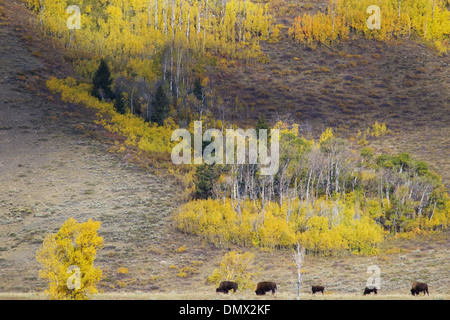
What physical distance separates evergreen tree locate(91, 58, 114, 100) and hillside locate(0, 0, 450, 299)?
4.24 m

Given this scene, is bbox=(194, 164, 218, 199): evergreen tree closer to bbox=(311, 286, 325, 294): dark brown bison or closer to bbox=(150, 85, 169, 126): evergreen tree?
bbox=(150, 85, 169, 126): evergreen tree

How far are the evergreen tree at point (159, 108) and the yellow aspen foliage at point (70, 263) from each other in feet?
160

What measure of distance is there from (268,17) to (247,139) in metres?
58.0

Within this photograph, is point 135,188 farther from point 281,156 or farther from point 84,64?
point 84,64

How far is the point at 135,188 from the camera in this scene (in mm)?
57719

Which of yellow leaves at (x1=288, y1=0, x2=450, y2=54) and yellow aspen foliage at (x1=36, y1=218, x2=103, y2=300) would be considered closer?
yellow aspen foliage at (x1=36, y1=218, x2=103, y2=300)

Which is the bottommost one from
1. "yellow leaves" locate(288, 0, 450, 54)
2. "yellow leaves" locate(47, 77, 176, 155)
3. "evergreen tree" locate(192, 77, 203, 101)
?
"yellow leaves" locate(47, 77, 176, 155)

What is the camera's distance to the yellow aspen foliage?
83.4 feet

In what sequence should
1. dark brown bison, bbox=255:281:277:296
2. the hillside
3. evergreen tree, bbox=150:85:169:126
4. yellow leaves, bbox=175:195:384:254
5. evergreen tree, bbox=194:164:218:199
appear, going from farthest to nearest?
evergreen tree, bbox=150:85:169:126 < evergreen tree, bbox=194:164:218:199 < yellow leaves, bbox=175:195:384:254 < the hillside < dark brown bison, bbox=255:281:277:296

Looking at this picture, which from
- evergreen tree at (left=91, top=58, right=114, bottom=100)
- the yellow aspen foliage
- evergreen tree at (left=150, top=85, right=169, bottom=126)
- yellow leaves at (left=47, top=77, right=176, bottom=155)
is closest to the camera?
the yellow aspen foliage

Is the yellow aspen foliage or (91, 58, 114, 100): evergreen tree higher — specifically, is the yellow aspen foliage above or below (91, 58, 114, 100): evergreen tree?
below

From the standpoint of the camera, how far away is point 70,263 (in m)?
25.7

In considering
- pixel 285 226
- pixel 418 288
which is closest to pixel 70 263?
pixel 418 288

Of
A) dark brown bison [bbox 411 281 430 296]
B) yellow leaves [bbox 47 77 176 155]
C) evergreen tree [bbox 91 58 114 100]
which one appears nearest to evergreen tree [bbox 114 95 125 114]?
yellow leaves [bbox 47 77 176 155]
